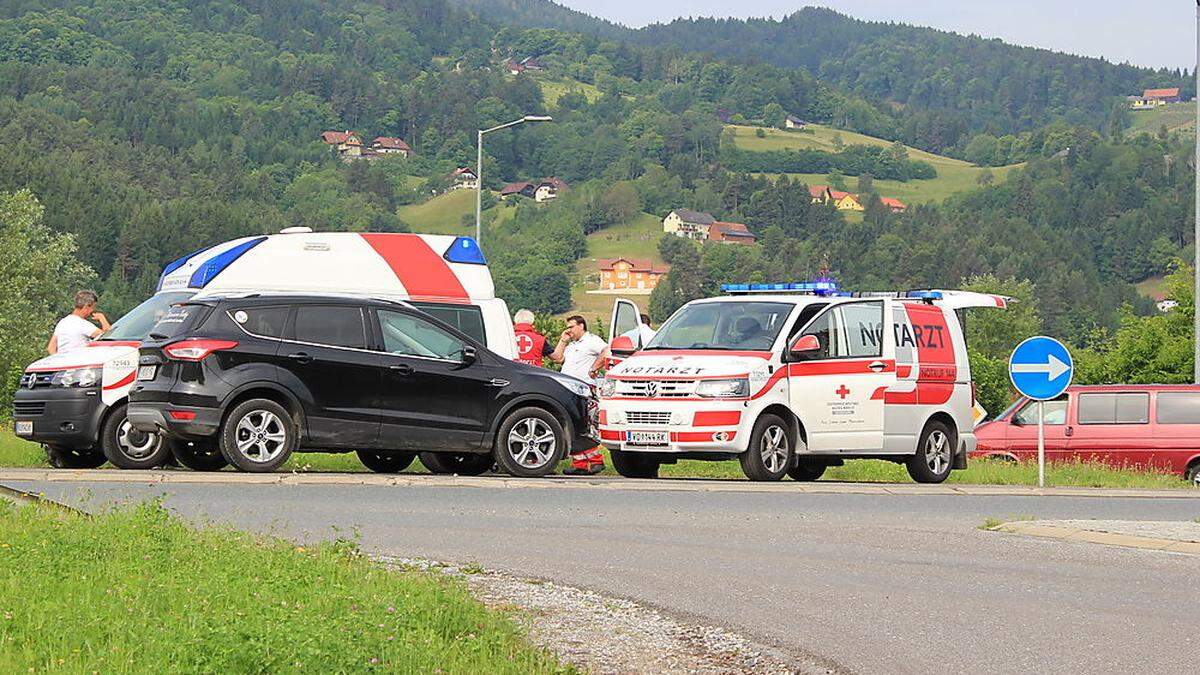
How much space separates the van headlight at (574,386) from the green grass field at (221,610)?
7891mm

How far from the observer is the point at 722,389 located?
18.0m

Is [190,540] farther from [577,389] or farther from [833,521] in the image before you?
[577,389]

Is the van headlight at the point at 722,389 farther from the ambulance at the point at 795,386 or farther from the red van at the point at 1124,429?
the red van at the point at 1124,429

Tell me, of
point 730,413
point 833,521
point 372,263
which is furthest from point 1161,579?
point 372,263

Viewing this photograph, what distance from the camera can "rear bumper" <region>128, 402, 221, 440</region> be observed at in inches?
651

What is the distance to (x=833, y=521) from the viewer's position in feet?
46.3

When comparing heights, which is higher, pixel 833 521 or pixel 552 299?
pixel 552 299

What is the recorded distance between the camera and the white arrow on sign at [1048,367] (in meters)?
19.9

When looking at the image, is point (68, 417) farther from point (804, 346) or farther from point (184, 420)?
point (804, 346)

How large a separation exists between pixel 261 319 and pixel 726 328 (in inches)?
184

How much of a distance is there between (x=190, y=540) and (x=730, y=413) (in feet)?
28.0

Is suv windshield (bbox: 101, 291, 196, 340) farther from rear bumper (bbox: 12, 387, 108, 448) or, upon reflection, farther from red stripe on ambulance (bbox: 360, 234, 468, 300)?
red stripe on ambulance (bbox: 360, 234, 468, 300)

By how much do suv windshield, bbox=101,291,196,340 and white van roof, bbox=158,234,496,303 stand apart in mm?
652

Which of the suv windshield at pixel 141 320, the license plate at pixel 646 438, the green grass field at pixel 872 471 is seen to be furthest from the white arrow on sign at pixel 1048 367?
the suv windshield at pixel 141 320
